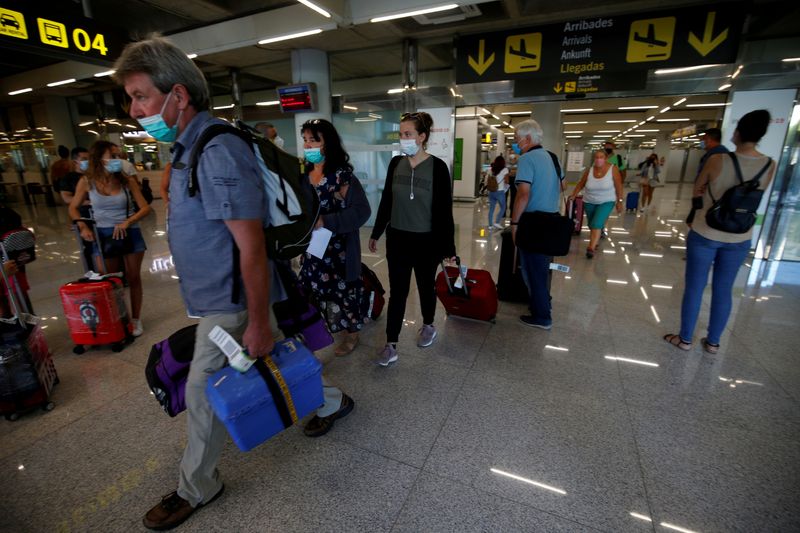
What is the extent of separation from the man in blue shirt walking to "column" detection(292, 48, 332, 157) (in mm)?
5579

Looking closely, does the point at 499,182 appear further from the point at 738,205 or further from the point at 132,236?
the point at 132,236

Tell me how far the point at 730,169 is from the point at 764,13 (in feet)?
16.4

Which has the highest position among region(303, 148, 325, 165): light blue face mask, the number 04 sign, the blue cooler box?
the number 04 sign

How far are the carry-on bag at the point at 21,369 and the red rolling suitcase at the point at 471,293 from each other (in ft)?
9.42

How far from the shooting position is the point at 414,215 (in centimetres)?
256

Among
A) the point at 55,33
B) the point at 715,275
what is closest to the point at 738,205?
the point at 715,275

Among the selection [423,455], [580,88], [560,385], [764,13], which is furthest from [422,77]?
[423,455]

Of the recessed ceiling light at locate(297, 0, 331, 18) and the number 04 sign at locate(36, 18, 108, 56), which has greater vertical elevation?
the recessed ceiling light at locate(297, 0, 331, 18)

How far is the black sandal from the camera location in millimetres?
2956

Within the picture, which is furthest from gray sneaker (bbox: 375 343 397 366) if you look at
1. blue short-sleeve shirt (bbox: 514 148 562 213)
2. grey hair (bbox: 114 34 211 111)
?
grey hair (bbox: 114 34 211 111)

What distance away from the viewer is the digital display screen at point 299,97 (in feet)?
24.2

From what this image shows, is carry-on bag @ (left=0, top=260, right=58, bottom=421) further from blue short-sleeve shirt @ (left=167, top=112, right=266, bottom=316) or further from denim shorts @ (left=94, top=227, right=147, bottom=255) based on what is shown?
blue short-sleeve shirt @ (left=167, top=112, right=266, bottom=316)

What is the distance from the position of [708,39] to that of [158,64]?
22.1ft

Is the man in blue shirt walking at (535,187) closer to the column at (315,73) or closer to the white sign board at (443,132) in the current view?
the white sign board at (443,132)
